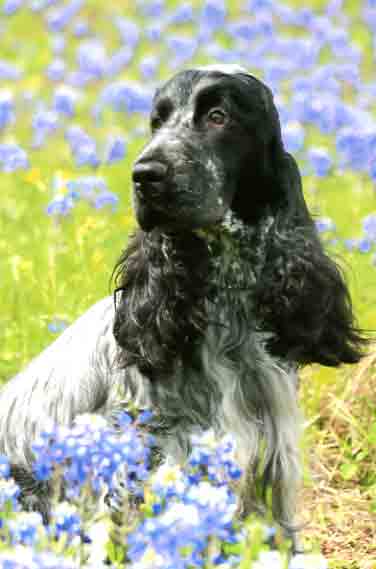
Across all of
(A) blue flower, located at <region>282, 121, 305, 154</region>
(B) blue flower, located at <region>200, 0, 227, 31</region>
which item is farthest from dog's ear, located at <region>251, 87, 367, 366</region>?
(B) blue flower, located at <region>200, 0, 227, 31</region>

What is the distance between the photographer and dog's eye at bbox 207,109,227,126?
4246 millimetres

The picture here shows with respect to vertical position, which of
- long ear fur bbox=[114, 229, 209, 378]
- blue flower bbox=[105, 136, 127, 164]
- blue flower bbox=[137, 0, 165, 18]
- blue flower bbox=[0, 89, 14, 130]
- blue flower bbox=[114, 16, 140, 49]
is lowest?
long ear fur bbox=[114, 229, 209, 378]

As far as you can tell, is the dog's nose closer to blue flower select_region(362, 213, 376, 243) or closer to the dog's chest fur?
the dog's chest fur

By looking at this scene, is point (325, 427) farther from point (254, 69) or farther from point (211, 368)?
point (254, 69)

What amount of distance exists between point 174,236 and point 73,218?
3.26 m

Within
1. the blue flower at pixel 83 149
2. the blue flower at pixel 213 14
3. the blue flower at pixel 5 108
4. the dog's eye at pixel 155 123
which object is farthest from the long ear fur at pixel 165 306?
the blue flower at pixel 213 14

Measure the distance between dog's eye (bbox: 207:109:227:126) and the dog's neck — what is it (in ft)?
1.04

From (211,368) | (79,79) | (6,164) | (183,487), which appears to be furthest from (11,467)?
(79,79)

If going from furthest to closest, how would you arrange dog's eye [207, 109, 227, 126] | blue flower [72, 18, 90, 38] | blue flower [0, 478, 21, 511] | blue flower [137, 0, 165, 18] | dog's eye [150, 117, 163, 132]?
1. blue flower [137, 0, 165, 18]
2. blue flower [72, 18, 90, 38]
3. dog's eye [150, 117, 163, 132]
4. dog's eye [207, 109, 227, 126]
5. blue flower [0, 478, 21, 511]

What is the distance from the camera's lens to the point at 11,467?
456 centimetres

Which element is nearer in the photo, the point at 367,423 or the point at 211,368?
the point at 211,368

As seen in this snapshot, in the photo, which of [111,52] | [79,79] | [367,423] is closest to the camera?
[367,423]

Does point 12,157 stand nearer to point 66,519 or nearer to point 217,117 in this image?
point 217,117

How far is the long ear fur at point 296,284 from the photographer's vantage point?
14.5ft
